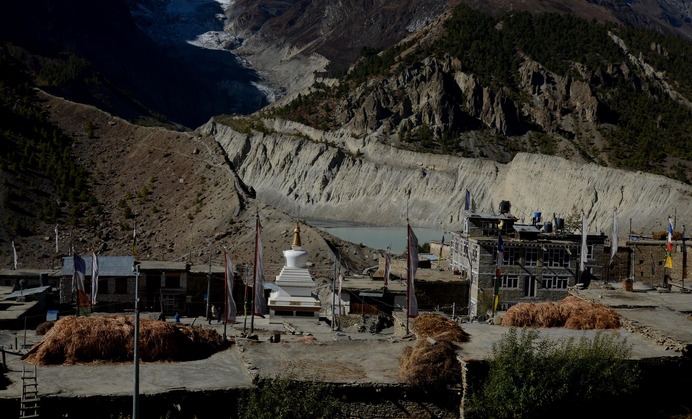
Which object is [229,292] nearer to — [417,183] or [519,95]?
[417,183]

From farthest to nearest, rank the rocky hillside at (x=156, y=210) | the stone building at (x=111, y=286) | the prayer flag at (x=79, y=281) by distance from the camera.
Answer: the rocky hillside at (x=156, y=210)
the stone building at (x=111, y=286)
the prayer flag at (x=79, y=281)

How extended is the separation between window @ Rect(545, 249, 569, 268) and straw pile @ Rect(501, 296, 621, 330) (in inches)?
812

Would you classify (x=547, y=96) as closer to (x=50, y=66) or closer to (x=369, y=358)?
(x=50, y=66)

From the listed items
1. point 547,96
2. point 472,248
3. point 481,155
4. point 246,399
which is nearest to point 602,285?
point 472,248

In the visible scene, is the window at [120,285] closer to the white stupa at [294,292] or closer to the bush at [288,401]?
the white stupa at [294,292]

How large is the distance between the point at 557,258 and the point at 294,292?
17.7 m

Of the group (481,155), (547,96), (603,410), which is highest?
(547,96)

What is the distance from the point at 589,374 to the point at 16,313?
22.2m

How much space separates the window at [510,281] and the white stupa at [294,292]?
43.5ft

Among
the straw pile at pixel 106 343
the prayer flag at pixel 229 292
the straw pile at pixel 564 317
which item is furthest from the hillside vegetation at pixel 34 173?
the straw pile at pixel 564 317

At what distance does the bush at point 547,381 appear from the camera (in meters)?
25.6

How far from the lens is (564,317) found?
33.0 meters

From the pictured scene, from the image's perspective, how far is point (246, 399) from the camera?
81.4 feet

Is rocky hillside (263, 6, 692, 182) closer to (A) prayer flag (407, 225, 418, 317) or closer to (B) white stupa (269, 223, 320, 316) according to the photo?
(B) white stupa (269, 223, 320, 316)
